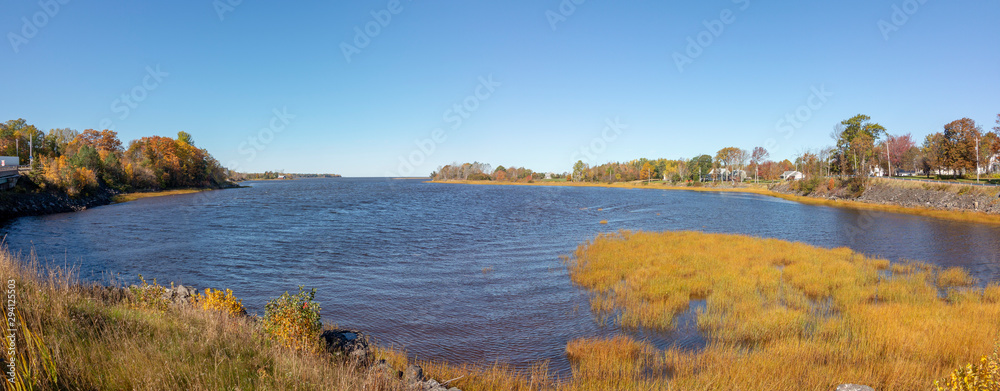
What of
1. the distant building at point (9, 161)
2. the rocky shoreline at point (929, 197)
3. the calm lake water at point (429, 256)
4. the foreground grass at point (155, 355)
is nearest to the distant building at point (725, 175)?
the rocky shoreline at point (929, 197)

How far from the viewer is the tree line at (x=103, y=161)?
5578 centimetres

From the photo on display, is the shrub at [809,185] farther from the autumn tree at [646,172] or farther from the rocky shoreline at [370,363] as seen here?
the rocky shoreline at [370,363]

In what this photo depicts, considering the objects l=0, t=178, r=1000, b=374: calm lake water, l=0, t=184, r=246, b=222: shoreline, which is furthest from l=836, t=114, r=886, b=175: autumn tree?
l=0, t=184, r=246, b=222: shoreline

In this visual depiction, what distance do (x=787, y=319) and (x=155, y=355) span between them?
14.3 meters

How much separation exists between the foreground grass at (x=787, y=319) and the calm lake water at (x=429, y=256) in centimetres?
115

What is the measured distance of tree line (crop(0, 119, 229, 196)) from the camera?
5578 centimetres

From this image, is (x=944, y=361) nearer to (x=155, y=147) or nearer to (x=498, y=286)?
(x=498, y=286)

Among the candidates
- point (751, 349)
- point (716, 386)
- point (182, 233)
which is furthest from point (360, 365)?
point (182, 233)

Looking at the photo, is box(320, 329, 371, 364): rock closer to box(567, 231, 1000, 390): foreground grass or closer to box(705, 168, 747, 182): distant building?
box(567, 231, 1000, 390): foreground grass

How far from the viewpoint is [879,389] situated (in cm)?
786

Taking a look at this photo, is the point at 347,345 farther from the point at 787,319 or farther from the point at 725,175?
the point at 725,175

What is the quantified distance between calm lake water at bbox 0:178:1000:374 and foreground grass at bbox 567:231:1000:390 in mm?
1146

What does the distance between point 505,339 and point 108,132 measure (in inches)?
5516

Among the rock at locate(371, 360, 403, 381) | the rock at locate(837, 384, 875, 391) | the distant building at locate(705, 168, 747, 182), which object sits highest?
the distant building at locate(705, 168, 747, 182)
